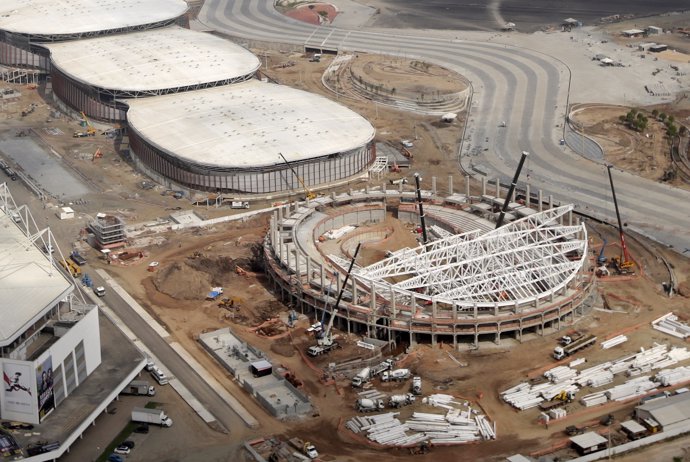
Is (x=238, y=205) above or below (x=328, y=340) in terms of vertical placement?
below

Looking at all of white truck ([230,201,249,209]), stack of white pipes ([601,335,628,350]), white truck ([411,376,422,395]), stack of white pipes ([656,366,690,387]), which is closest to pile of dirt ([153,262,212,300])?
white truck ([230,201,249,209])

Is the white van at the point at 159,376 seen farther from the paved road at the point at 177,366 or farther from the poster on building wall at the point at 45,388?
the poster on building wall at the point at 45,388

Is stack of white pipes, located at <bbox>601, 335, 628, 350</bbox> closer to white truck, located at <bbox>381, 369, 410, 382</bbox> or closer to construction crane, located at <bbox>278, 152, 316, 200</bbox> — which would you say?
white truck, located at <bbox>381, 369, 410, 382</bbox>

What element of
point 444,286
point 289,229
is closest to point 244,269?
point 289,229

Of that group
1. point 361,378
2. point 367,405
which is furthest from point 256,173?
point 367,405

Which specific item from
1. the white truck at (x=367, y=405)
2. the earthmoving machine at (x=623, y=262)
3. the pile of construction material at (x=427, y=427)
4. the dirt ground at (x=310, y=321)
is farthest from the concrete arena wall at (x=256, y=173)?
the pile of construction material at (x=427, y=427)

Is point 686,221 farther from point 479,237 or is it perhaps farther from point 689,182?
point 479,237

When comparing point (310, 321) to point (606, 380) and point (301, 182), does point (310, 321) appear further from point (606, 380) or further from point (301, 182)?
point (301, 182)
